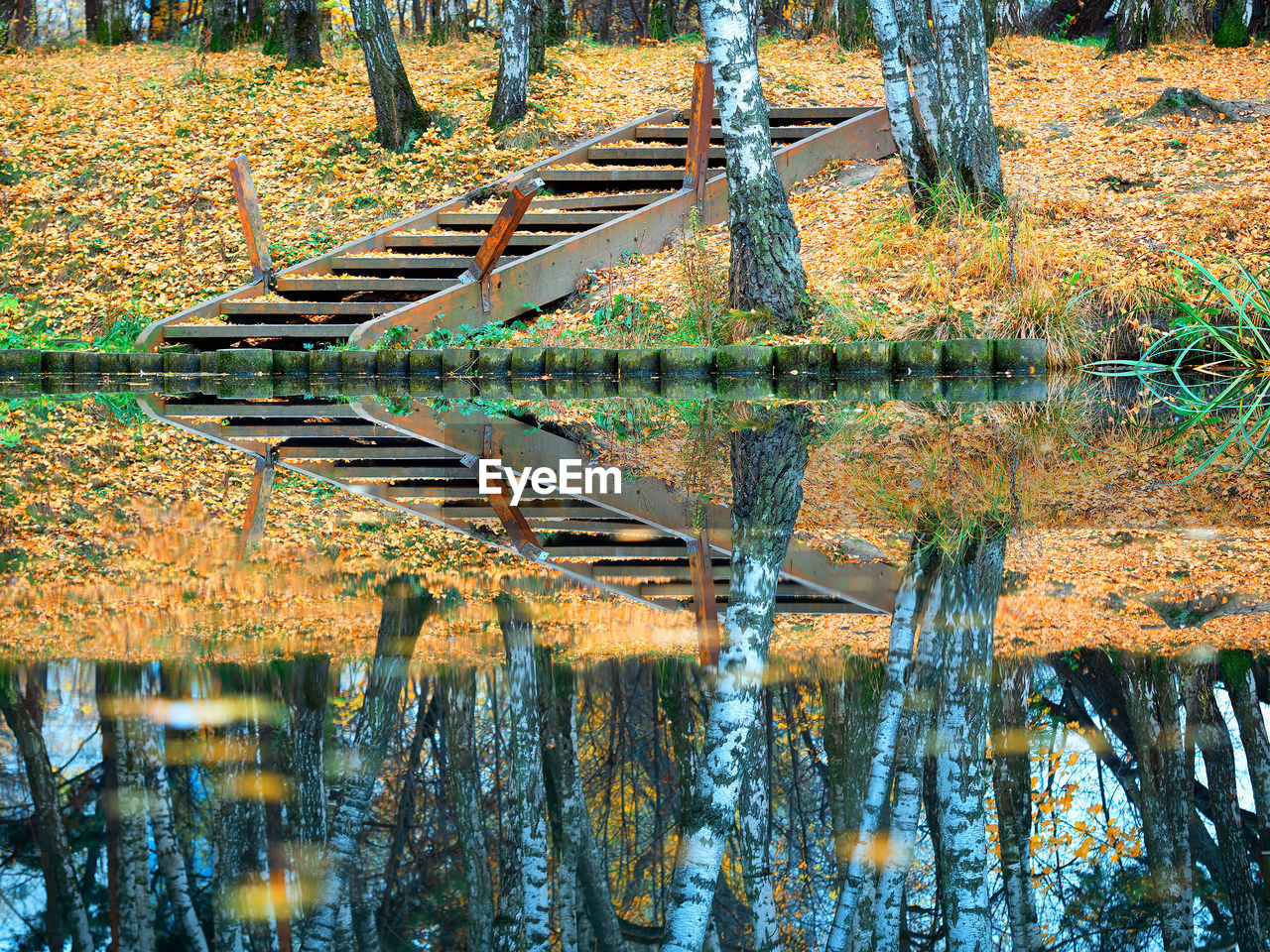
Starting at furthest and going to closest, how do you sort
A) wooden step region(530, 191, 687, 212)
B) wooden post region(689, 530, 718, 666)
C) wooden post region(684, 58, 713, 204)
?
1. wooden step region(530, 191, 687, 212)
2. wooden post region(684, 58, 713, 204)
3. wooden post region(689, 530, 718, 666)

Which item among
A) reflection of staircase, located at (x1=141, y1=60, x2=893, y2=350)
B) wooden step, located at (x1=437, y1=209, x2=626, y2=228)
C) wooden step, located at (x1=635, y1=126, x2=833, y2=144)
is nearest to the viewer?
reflection of staircase, located at (x1=141, y1=60, x2=893, y2=350)

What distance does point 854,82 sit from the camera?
1667 cm

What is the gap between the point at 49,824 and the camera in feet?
5.84

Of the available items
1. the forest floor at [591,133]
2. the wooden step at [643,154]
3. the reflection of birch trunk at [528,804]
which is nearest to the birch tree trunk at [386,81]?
the forest floor at [591,133]

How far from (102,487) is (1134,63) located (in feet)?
54.1

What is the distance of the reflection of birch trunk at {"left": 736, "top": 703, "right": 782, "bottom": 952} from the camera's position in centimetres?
164

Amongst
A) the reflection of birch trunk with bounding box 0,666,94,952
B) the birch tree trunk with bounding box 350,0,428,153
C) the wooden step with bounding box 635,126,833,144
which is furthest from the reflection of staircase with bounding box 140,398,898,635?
the birch tree trunk with bounding box 350,0,428,153

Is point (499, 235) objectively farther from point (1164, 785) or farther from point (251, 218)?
point (1164, 785)

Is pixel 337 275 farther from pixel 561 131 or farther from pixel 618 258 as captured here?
pixel 561 131

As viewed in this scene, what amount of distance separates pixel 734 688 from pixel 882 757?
15.8 inches

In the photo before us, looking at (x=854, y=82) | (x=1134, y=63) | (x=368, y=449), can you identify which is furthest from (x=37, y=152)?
(x=1134, y=63)

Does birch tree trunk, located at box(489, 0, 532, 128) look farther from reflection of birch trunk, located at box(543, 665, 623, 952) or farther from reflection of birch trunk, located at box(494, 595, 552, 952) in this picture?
reflection of birch trunk, located at box(543, 665, 623, 952)

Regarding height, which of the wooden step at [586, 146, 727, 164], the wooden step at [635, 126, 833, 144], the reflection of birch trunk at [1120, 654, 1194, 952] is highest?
the wooden step at [635, 126, 833, 144]

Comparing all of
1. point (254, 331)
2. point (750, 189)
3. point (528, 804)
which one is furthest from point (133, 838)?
point (254, 331)
